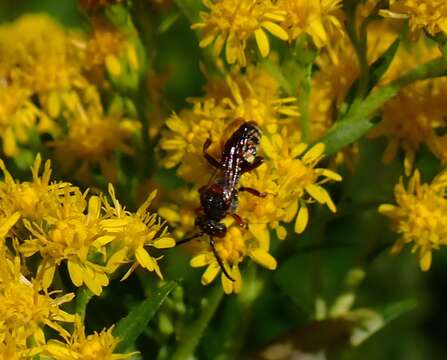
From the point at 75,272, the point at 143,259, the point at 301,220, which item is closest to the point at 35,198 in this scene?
the point at 75,272

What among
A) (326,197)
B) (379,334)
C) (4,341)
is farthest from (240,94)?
(379,334)

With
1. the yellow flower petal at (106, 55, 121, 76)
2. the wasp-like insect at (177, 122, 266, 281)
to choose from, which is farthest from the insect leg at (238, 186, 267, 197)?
the yellow flower petal at (106, 55, 121, 76)

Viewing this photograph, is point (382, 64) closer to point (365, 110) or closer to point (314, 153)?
point (365, 110)

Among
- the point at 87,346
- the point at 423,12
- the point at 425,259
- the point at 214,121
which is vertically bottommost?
the point at 425,259

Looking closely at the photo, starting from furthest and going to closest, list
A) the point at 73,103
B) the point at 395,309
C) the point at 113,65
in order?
the point at 73,103 < the point at 113,65 < the point at 395,309

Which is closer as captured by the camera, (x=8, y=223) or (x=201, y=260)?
(x=8, y=223)

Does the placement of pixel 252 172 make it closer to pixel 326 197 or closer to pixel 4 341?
pixel 326 197

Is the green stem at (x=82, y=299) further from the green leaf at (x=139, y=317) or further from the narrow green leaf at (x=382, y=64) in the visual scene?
the narrow green leaf at (x=382, y=64)

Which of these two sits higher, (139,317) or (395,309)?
(139,317)
